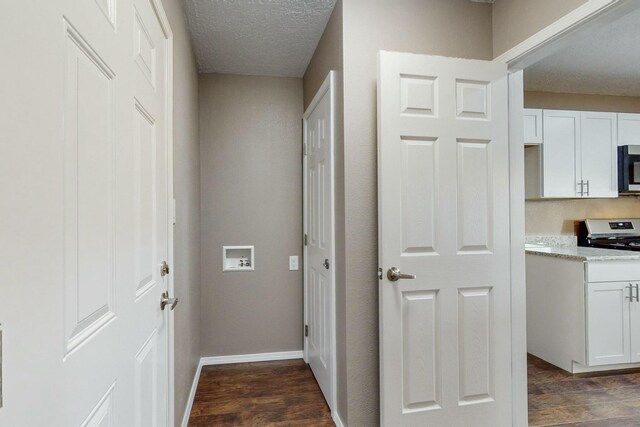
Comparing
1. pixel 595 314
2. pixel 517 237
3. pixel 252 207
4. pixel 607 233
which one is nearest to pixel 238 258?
pixel 252 207

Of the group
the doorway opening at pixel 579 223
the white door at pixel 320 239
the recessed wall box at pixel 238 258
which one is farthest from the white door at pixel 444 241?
the recessed wall box at pixel 238 258

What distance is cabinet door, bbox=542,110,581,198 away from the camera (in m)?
3.36

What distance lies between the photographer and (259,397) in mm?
2461

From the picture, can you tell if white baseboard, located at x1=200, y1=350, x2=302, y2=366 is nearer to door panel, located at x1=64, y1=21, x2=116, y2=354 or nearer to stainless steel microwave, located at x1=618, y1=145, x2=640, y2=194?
door panel, located at x1=64, y1=21, x2=116, y2=354

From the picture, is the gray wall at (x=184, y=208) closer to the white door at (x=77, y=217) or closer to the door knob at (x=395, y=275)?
the white door at (x=77, y=217)

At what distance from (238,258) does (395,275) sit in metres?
1.74

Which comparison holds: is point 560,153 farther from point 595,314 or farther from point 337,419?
point 337,419

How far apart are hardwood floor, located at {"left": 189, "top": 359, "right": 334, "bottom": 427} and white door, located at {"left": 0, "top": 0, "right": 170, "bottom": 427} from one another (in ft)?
3.46

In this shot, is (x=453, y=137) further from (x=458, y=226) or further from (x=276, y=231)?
(x=276, y=231)

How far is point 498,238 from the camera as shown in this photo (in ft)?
6.28

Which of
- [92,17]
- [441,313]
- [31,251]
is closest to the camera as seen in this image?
[31,251]

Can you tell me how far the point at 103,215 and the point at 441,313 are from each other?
5.26 ft

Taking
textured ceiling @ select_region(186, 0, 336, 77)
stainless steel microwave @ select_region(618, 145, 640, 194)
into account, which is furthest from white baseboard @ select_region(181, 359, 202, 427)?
stainless steel microwave @ select_region(618, 145, 640, 194)

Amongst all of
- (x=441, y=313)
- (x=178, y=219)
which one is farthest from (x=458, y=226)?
(x=178, y=219)
